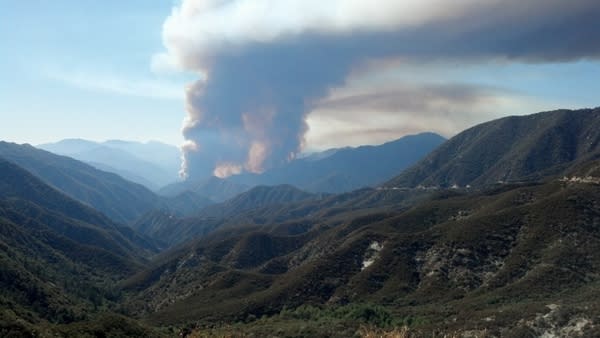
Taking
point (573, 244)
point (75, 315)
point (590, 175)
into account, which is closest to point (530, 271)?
point (573, 244)

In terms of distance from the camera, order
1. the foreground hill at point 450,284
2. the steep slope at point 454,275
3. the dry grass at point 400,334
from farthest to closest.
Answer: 1. the steep slope at point 454,275
2. the foreground hill at point 450,284
3. the dry grass at point 400,334

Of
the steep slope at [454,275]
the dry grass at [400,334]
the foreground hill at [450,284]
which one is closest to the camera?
the dry grass at [400,334]

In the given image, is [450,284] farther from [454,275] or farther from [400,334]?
[400,334]

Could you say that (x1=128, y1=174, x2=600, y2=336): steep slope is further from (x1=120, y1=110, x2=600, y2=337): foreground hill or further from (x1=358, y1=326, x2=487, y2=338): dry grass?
(x1=358, y1=326, x2=487, y2=338): dry grass

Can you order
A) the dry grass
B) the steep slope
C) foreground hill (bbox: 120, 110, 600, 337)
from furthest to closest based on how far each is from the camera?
1. the steep slope
2. foreground hill (bbox: 120, 110, 600, 337)
3. the dry grass

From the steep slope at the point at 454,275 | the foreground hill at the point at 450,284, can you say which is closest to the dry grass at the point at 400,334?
the foreground hill at the point at 450,284

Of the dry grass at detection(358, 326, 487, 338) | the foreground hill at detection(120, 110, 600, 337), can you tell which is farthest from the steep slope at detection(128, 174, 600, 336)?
the dry grass at detection(358, 326, 487, 338)

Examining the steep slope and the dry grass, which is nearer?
the dry grass

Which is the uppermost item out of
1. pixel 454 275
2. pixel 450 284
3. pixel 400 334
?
pixel 454 275

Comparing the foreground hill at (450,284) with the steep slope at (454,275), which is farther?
the steep slope at (454,275)

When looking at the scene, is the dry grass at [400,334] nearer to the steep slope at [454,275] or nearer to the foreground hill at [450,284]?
the foreground hill at [450,284]

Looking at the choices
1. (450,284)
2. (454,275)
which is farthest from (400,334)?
(454,275)

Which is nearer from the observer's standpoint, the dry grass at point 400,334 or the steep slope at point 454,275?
the dry grass at point 400,334

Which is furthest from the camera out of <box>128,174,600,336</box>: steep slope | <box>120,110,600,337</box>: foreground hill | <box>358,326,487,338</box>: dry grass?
<box>128,174,600,336</box>: steep slope
